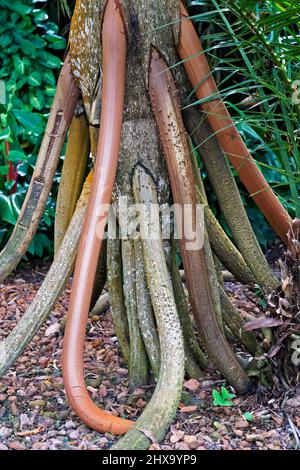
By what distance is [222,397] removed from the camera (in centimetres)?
288

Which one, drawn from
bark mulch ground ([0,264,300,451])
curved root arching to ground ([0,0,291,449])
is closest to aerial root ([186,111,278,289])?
curved root arching to ground ([0,0,291,449])

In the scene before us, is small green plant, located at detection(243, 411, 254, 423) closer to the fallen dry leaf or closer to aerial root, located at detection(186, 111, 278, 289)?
aerial root, located at detection(186, 111, 278, 289)

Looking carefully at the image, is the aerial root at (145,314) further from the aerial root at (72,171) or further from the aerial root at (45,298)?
the aerial root at (72,171)

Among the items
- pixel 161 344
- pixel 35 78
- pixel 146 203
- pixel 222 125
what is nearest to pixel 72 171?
pixel 146 203

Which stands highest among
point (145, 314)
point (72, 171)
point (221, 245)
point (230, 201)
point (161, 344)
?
point (72, 171)

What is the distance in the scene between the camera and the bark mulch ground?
261cm

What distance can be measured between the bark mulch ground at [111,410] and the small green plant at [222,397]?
0.07ft

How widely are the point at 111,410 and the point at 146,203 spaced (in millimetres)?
858

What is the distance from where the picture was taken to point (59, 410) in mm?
2879

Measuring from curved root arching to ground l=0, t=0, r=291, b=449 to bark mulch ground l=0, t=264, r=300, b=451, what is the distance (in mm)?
94

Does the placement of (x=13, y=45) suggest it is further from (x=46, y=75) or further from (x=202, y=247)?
(x=202, y=247)

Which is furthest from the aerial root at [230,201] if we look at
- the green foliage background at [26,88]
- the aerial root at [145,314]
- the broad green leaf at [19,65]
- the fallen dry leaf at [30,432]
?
the broad green leaf at [19,65]

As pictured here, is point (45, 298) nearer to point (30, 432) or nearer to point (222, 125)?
point (30, 432)

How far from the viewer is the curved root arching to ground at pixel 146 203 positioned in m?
2.71
